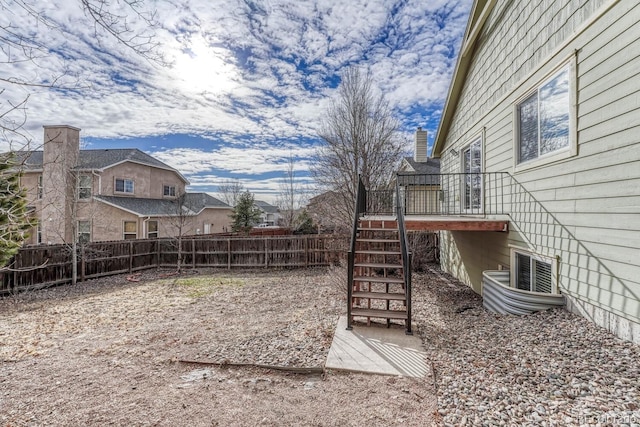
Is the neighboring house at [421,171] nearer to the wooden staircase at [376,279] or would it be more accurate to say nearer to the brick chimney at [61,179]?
the wooden staircase at [376,279]

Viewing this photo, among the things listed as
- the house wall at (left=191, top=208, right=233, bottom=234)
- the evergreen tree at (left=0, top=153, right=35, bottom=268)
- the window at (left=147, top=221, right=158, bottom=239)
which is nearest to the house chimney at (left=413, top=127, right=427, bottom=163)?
the evergreen tree at (left=0, top=153, right=35, bottom=268)

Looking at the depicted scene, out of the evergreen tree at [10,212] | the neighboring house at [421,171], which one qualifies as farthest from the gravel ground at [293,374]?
the neighboring house at [421,171]

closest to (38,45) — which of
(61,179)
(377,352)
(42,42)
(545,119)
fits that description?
(42,42)

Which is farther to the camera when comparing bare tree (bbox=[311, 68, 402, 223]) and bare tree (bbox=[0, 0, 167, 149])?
bare tree (bbox=[311, 68, 402, 223])

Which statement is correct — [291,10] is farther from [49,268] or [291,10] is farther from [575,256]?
[49,268]

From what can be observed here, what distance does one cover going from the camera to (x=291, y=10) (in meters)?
7.40

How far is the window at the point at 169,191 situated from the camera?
2128cm

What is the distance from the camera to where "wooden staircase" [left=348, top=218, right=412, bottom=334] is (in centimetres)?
502

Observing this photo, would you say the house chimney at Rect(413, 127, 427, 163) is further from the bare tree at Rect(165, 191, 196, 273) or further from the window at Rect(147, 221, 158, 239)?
the window at Rect(147, 221, 158, 239)

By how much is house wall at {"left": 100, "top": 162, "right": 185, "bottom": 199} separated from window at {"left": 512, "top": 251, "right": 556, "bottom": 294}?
19455 millimetres

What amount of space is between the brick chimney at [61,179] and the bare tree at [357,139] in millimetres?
8913

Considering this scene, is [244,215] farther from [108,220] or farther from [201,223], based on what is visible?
[108,220]

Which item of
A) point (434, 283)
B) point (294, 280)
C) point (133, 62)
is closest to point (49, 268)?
point (294, 280)

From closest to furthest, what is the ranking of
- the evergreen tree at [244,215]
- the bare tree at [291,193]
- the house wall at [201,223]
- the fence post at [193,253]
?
1. the fence post at [193,253]
2. the house wall at [201,223]
3. the evergreen tree at [244,215]
4. the bare tree at [291,193]
